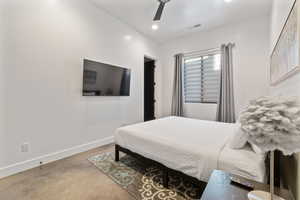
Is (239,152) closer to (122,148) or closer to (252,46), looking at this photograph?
(122,148)

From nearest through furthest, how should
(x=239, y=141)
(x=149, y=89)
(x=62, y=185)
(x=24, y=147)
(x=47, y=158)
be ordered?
(x=239, y=141)
(x=62, y=185)
(x=24, y=147)
(x=47, y=158)
(x=149, y=89)

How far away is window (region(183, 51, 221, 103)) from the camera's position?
3.91 metres

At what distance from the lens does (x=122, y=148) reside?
2.26m

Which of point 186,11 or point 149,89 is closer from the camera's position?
point 186,11

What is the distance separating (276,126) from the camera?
25.5 inches

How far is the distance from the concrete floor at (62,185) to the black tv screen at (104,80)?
1.38 m

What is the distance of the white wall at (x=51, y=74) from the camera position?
1.96 meters

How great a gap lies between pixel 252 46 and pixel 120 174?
158 inches

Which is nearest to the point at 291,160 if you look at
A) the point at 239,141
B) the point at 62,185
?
the point at 239,141

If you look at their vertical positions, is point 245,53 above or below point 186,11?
below

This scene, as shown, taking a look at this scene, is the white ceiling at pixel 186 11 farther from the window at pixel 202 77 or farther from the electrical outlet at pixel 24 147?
the electrical outlet at pixel 24 147

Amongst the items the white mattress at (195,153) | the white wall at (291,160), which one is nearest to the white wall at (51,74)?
the white mattress at (195,153)

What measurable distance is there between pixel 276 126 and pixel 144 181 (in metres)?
1.64

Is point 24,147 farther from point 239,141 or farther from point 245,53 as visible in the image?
point 245,53
